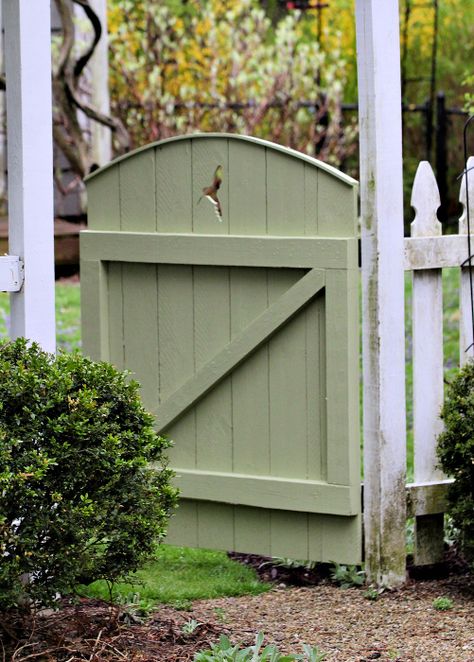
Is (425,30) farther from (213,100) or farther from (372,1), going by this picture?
(372,1)

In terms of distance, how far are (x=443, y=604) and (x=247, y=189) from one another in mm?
1713

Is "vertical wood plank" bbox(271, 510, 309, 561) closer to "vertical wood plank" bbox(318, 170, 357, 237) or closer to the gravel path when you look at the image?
the gravel path

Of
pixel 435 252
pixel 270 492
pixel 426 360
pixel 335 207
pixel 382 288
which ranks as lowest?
pixel 270 492

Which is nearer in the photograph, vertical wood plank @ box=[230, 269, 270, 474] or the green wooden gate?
the green wooden gate

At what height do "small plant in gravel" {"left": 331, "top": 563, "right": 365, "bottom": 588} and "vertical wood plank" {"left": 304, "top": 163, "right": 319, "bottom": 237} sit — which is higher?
"vertical wood plank" {"left": 304, "top": 163, "right": 319, "bottom": 237}

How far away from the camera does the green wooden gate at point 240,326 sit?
4141 millimetres

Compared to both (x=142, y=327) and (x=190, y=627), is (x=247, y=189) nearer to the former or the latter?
(x=142, y=327)

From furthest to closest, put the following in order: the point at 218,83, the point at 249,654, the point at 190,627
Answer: the point at 218,83, the point at 190,627, the point at 249,654

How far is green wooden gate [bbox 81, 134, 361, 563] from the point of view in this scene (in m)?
4.14

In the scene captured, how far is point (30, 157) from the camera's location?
364cm

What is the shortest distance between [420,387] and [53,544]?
1.81 meters

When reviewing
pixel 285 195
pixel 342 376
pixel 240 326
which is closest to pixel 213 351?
pixel 240 326

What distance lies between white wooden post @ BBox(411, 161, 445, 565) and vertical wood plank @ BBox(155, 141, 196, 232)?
905mm

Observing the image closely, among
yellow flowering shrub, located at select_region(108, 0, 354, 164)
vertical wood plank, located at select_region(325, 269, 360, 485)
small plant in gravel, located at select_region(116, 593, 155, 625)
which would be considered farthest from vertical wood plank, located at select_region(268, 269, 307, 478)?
yellow flowering shrub, located at select_region(108, 0, 354, 164)
